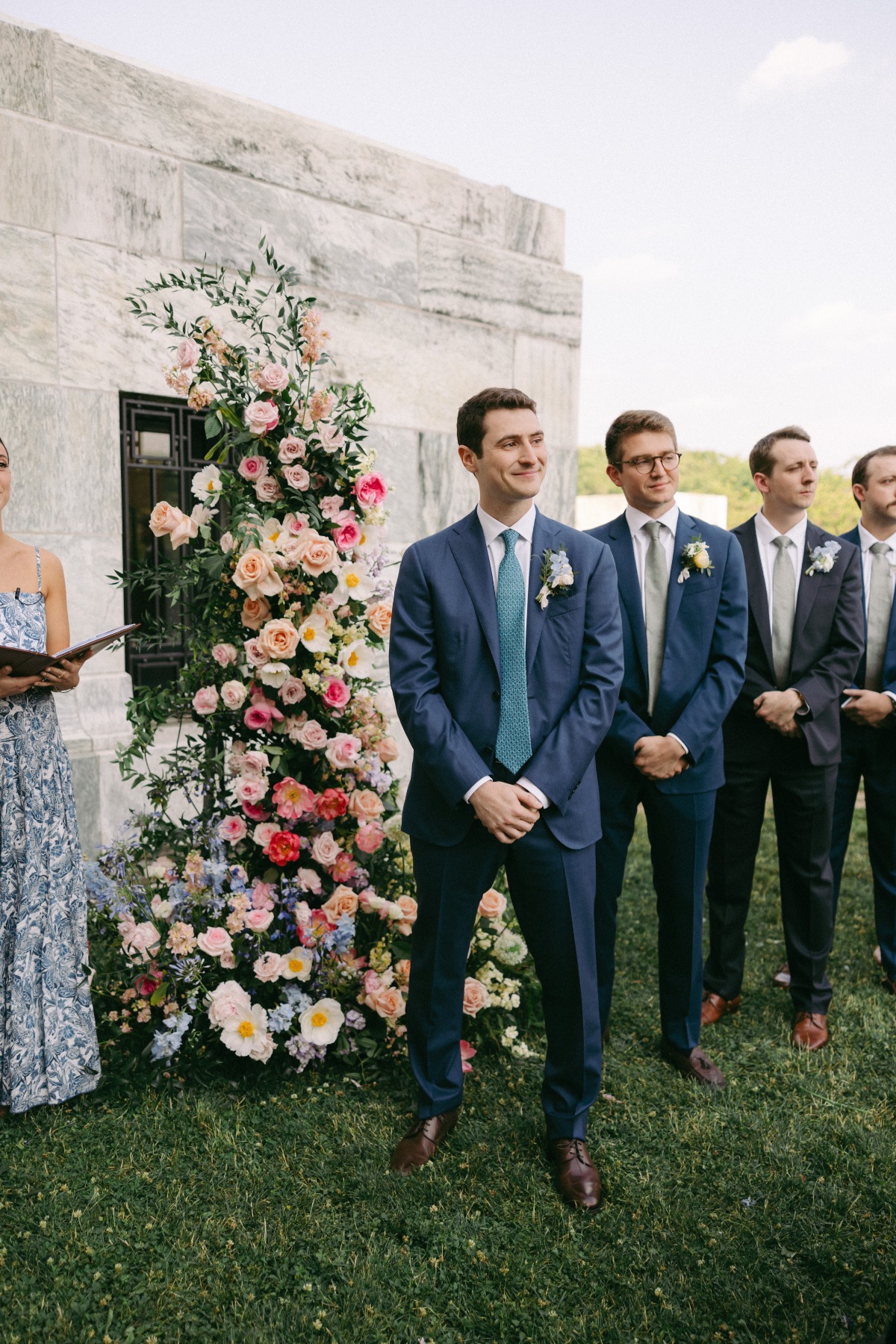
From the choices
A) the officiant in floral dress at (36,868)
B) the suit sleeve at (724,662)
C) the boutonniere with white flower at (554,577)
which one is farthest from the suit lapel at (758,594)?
the officiant in floral dress at (36,868)

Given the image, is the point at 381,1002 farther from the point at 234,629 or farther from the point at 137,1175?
the point at 234,629

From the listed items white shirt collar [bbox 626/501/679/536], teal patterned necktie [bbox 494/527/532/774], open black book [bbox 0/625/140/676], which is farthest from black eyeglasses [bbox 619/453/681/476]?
open black book [bbox 0/625/140/676]

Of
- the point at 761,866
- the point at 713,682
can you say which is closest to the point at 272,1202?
the point at 713,682

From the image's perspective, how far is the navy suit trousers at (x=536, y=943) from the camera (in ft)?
10.2

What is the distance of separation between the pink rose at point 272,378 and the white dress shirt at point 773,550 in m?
2.11

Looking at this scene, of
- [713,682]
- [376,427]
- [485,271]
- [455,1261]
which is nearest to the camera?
[455,1261]

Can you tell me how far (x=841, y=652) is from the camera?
13.8ft

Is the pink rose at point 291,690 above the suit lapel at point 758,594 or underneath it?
underneath

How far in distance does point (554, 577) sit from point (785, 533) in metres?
1.63

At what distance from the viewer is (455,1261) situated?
279 cm

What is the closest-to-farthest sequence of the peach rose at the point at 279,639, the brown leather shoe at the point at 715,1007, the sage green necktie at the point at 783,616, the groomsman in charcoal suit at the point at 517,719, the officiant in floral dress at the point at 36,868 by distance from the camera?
the groomsman in charcoal suit at the point at 517,719 < the officiant in floral dress at the point at 36,868 < the peach rose at the point at 279,639 < the sage green necktie at the point at 783,616 < the brown leather shoe at the point at 715,1007

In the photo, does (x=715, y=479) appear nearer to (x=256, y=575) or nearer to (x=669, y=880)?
(x=669, y=880)

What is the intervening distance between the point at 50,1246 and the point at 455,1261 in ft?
3.85

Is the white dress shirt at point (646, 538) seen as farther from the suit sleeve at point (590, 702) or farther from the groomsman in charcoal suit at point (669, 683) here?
the suit sleeve at point (590, 702)
